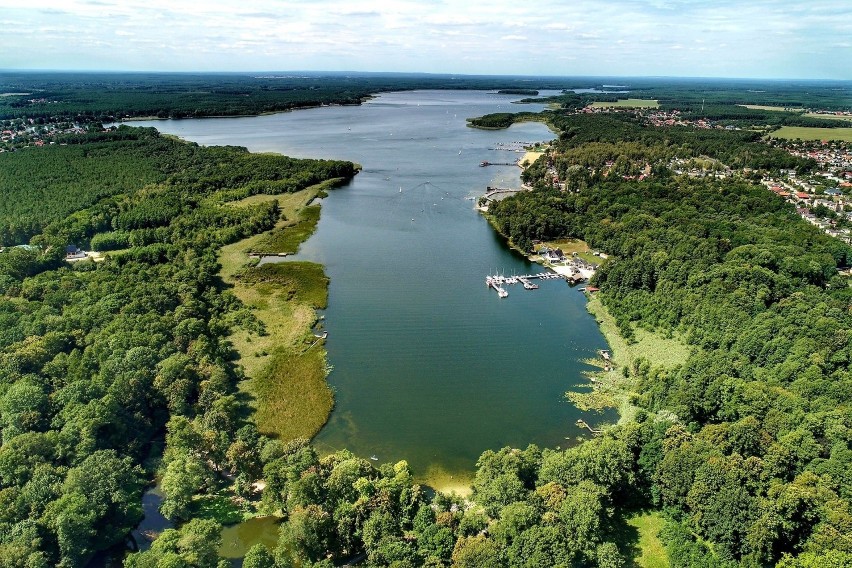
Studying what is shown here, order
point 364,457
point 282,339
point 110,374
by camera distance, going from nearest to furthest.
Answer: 1. point 364,457
2. point 110,374
3. point 282,339

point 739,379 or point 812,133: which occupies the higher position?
point 812,133

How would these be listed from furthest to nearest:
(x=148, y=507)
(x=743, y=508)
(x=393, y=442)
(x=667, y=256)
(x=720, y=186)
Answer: (x=720, y=186)
(x=667, y=256)
(x=393, y=442)
(x=148, y=507)
(x=743, y=508)

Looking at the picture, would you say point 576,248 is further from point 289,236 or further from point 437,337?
point 289,236

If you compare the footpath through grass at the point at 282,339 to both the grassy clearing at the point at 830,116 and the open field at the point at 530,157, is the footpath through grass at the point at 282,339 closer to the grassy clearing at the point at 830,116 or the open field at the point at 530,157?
the open field at the point at 530,157

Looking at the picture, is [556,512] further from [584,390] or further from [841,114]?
[841,114]

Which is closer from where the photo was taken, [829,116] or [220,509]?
[220,509]

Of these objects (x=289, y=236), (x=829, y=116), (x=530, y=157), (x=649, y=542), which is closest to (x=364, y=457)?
(x=649, y=542)

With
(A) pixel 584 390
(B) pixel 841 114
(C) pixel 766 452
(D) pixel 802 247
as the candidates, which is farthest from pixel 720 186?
(B) pixel 841 114

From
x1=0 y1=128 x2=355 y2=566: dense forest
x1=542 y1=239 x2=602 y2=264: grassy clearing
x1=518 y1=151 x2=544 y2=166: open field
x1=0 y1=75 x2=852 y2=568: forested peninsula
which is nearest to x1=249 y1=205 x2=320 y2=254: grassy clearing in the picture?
x1=0 y1=75 x2=852 y2=568: forested peninsula
